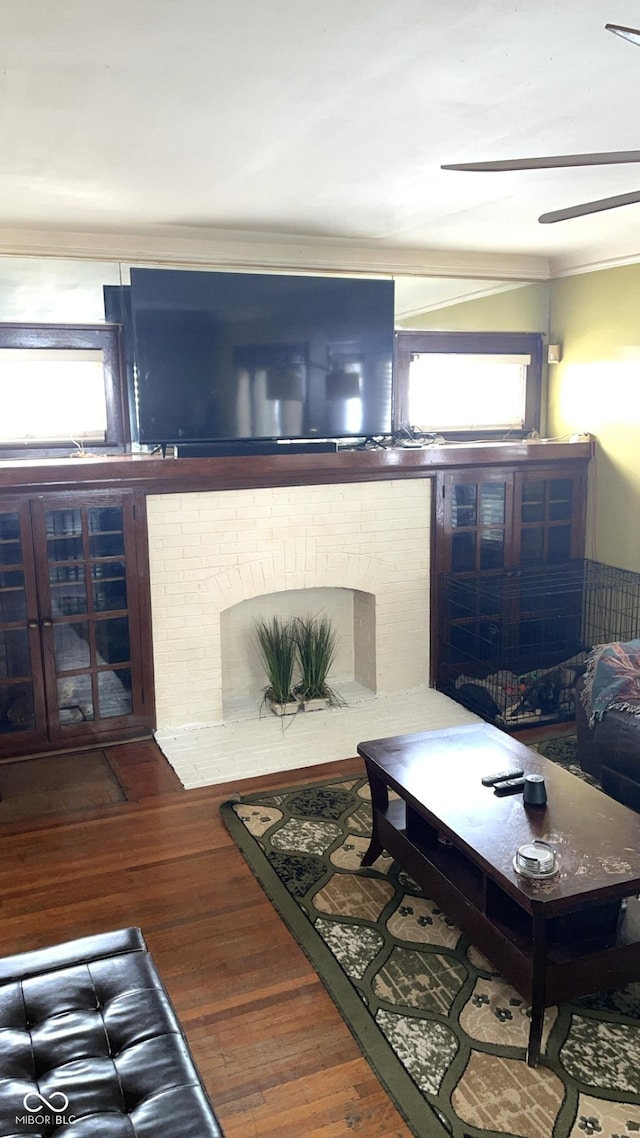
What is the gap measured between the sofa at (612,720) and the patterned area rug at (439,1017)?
3.48ft

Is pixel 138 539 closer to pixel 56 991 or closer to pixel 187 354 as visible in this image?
pixel 187 354

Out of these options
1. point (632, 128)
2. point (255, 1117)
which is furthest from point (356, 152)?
point (255, 1117)

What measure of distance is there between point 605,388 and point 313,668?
2387 mm

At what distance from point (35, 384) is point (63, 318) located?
345 millimetres

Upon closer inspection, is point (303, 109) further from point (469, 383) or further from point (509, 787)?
point (469, 383)

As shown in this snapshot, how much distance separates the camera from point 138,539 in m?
4.36

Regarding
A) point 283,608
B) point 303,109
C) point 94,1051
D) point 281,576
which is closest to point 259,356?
point 281,576

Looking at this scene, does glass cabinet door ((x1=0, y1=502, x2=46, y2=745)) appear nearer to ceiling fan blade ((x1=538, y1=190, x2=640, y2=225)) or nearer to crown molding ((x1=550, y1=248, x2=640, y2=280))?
ceiling fan blade ((x1=538, y1=190, x2=640, y2=225))

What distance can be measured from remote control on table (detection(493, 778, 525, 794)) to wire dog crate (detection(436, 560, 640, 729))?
76.6 inches

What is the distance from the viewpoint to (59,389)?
4359 mm

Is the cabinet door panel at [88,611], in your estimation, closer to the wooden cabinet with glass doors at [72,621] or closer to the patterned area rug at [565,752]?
the wooden cabinet with glass doors at [72,621]

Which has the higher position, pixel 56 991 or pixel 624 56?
pixel 624 56

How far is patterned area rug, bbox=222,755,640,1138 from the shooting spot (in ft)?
7.05

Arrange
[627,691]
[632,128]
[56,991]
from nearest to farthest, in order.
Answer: [56,991] → [632,128] → [627,691]
